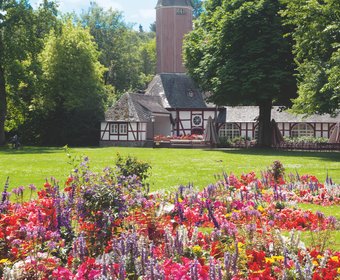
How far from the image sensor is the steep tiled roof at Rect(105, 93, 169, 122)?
50484 millimetres

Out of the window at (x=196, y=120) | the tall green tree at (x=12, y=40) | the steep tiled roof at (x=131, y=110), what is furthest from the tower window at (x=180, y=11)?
the tall green tree at (x=12, y=40)

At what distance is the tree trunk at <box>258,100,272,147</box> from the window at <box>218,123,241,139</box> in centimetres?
1314

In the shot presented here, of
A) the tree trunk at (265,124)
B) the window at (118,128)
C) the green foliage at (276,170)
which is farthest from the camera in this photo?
the window at (118,128)

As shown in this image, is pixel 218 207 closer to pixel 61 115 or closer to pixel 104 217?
pixel 104 217

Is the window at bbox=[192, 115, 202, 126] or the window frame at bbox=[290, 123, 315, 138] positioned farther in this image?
the window at bbox=[192, 115, 202, 126]

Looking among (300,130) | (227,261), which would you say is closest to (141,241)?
(227,261)

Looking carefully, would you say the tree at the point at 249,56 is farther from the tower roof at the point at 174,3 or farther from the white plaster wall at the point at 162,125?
the tower roof at the point at 174,3

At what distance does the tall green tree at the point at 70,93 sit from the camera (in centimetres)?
5059

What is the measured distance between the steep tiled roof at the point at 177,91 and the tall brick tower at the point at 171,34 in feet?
8.85

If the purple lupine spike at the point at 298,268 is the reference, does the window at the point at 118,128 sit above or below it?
above

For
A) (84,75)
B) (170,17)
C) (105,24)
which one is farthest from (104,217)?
(105,24)

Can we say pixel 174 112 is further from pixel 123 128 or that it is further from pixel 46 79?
pixel 46 79

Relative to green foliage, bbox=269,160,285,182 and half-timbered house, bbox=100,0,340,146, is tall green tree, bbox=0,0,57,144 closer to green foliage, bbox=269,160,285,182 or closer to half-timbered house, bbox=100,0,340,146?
half-timbered house, bbox=100,0,340,146

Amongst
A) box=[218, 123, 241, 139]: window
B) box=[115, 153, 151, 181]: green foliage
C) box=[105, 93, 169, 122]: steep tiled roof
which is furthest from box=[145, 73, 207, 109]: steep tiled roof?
box=[115, 153, 151, 181]: green foliage
